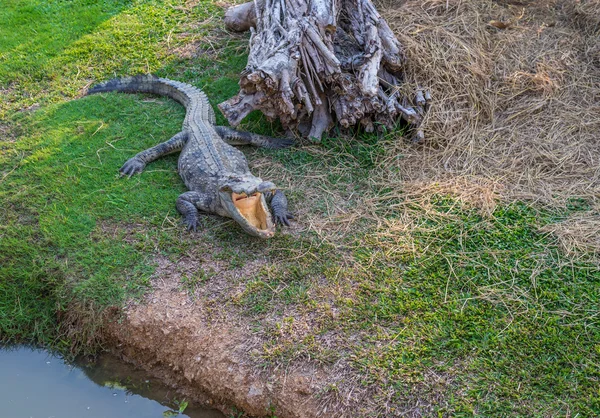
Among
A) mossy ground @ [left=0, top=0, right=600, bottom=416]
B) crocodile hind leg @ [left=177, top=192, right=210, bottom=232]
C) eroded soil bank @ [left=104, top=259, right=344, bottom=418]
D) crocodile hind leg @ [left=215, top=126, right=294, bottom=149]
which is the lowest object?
eroded soil bank @ [left=104, top=259, right=344, bottom=418]

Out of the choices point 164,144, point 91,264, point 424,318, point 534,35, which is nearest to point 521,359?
point 424,318

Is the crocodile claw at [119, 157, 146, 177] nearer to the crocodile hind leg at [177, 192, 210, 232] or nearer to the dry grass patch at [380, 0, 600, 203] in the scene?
the crocodile hind leg at [177, 192, 210, 232]

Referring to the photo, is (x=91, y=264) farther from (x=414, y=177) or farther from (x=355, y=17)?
(x=355, y=17)

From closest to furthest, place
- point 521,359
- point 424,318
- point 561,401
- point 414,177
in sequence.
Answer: point 561,401 → point 521,359 → point 424,318 → point 414,177

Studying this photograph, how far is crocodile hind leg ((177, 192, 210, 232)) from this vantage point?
4859mm

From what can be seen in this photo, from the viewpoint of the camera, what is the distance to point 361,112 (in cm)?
530

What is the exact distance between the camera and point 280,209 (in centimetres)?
480

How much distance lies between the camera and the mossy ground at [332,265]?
366cm

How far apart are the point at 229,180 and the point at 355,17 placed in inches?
95.0

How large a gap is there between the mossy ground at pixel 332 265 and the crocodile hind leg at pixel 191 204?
0.33 feet

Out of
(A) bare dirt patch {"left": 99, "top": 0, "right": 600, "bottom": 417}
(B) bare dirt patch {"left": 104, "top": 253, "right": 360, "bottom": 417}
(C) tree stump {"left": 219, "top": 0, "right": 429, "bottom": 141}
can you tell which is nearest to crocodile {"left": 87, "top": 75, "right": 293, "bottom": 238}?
(A) bare dirt patch {"left": 99, "top": 0, "right": 600, "bottom": 417}

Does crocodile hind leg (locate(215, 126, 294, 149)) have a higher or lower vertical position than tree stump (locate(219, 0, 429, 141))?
lower

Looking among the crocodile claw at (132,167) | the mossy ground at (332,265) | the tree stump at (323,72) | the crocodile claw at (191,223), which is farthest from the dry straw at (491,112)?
the crocodile claw at (132,167)

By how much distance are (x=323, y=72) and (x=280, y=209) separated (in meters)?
1.43
